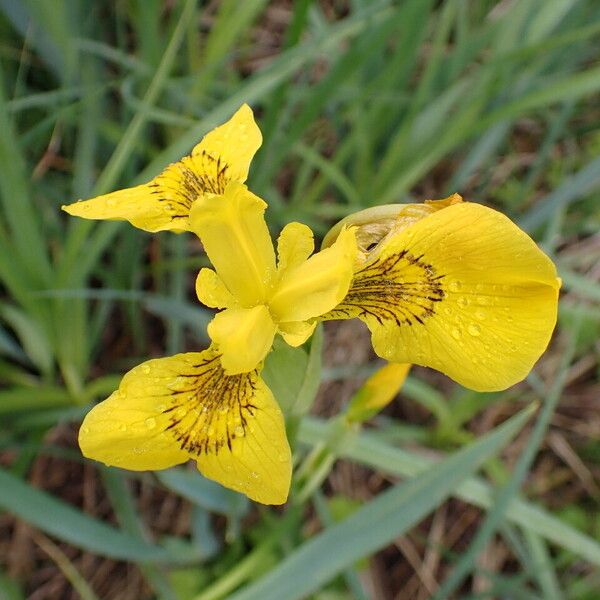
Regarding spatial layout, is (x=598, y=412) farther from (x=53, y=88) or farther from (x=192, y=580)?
(x=53, y=88)

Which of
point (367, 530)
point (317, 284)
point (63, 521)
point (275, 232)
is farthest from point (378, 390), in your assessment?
point (275, 232)

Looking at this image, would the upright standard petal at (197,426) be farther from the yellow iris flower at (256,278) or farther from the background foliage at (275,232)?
the background foliage at (275,232)

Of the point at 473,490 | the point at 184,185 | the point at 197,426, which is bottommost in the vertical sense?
the point at 473,490

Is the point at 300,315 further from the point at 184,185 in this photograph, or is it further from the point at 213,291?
the point at 184,185

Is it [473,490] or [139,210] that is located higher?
[139,210]

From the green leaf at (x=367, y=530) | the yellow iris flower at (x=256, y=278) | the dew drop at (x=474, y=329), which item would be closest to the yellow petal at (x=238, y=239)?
the yellow iris flower at (x=256, y=278)

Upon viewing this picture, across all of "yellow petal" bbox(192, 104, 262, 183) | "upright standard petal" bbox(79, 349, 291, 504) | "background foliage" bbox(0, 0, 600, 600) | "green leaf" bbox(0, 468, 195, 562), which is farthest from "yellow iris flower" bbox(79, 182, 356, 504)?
"green leaf" bbox(0, 468, 195, 562)
